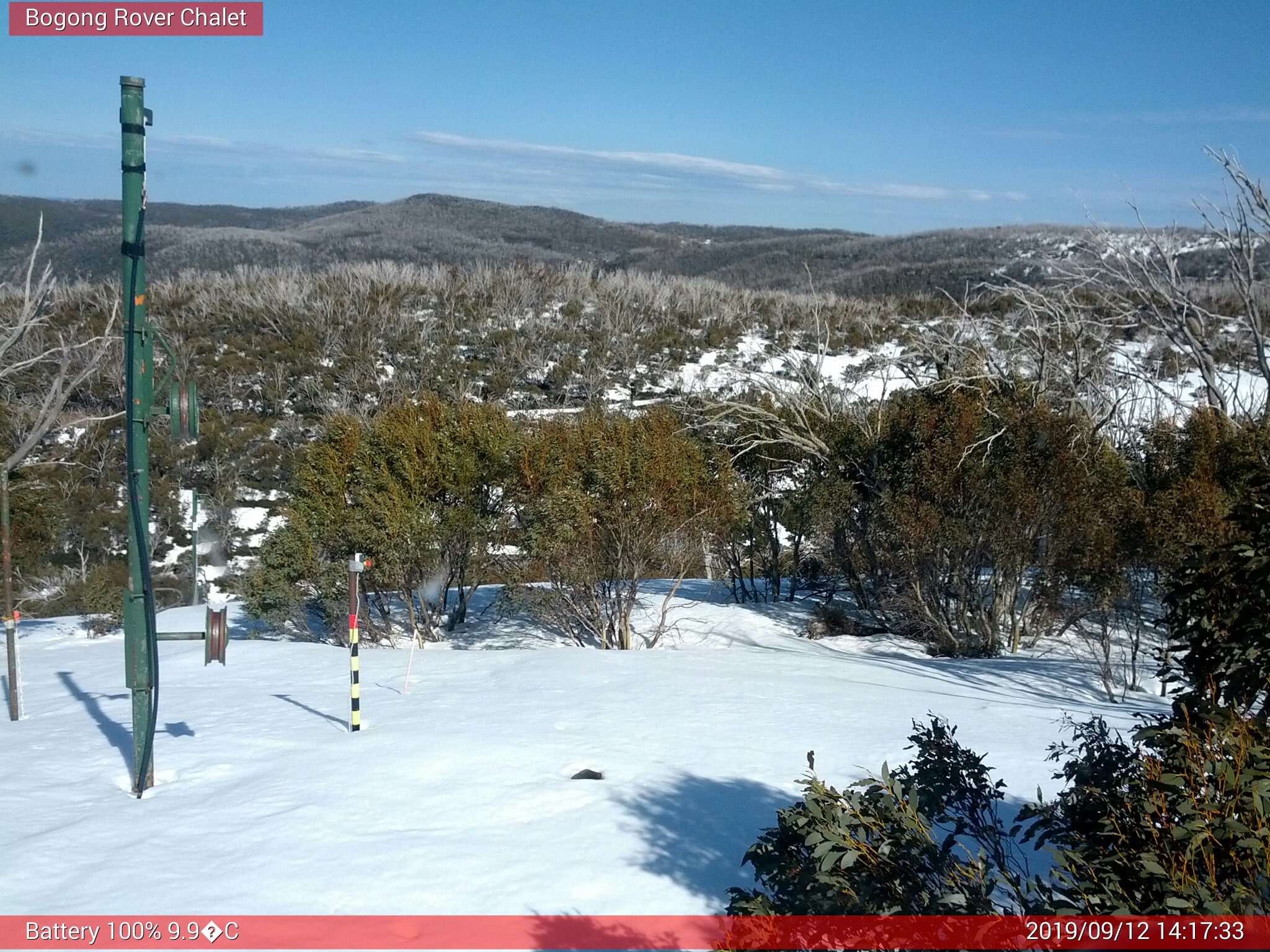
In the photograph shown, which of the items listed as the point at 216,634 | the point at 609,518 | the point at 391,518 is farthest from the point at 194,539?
the point at 216,634

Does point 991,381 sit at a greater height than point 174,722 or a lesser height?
greater

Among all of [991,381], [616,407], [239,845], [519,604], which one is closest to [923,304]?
[616,407]

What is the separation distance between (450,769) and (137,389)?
3094 millimetres

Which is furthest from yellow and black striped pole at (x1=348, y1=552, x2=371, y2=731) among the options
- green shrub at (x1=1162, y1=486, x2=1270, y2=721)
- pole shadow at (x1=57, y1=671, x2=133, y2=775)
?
green shrub at (x1=1162, y1=486, x2=1270, y2=721)

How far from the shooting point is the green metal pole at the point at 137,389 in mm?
5730

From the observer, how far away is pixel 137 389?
18.9 ft

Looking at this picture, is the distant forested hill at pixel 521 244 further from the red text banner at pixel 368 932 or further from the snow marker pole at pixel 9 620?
the red text banner at pixel 368 932

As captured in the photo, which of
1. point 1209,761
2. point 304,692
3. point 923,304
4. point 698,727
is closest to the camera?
point 1209,761

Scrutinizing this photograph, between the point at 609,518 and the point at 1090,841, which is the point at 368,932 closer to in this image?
the point at 1090,841

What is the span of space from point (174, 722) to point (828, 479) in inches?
439

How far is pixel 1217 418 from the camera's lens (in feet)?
44.3

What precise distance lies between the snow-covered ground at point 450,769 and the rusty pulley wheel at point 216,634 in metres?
0.86

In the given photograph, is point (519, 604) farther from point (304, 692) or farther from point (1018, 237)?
point (1018, 237)

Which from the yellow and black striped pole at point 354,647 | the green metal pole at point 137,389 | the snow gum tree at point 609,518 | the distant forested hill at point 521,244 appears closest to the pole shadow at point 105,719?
the green metal pole at point 137,389
